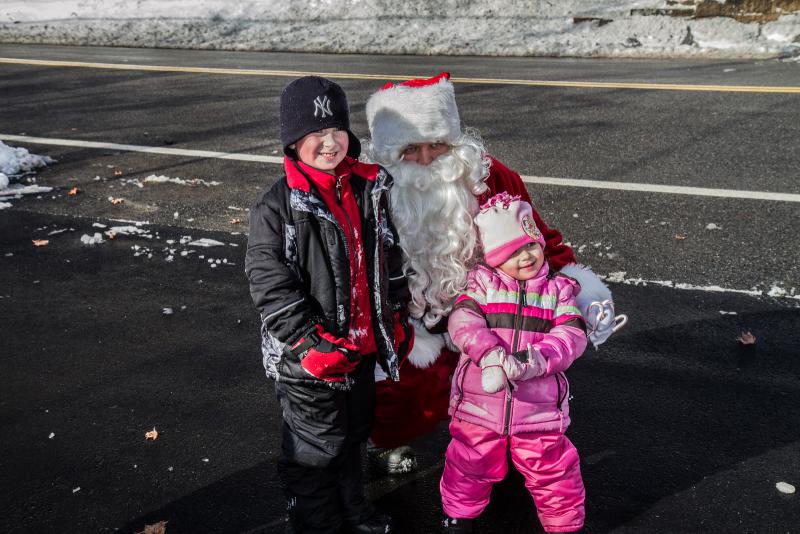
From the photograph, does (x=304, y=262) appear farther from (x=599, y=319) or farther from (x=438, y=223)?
(x=599, y=319)

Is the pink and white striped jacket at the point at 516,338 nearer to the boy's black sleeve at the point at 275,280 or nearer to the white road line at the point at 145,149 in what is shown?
the boy's black sleeve at the point at 275,280

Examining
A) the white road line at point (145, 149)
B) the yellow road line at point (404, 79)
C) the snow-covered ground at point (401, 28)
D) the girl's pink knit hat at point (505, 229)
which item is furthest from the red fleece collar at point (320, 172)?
the snow-covered ground at point (401, 28)

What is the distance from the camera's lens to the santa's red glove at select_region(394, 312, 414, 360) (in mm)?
3094

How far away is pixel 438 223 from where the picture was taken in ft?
10.6

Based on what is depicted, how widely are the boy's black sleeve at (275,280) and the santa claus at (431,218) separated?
0.64 meters

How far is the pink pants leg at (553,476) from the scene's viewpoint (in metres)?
3.01

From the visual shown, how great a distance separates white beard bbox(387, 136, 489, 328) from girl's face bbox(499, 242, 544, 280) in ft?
A: 0.80

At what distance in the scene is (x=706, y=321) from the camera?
466 cm

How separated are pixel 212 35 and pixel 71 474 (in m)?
13.9

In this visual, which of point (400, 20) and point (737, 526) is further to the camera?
point (400, 20)

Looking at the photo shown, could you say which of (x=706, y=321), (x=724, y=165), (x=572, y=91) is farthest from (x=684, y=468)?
(x=572, y=91)

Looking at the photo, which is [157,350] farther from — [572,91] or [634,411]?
[572,91]

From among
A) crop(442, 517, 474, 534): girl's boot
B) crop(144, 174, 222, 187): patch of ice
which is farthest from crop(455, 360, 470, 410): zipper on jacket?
crop(144, 174, 222, 187): patch of ice

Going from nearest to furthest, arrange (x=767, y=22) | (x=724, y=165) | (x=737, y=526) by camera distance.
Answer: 1. (x=737, y=526)
2. (x=724, y=165)
3. (x=767, y=22)
